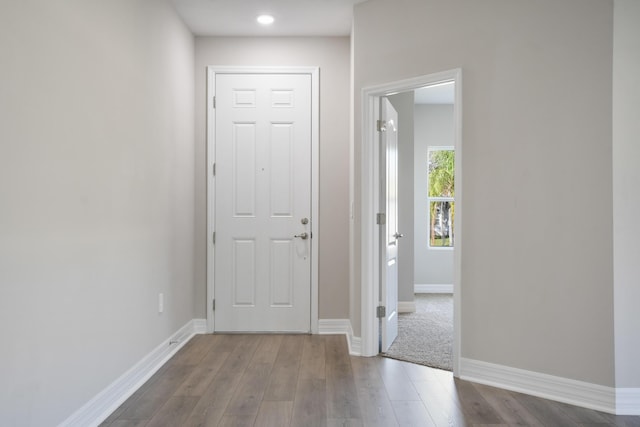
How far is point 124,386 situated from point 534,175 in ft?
9.05

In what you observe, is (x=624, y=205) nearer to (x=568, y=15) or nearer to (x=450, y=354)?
(x=568, y=15)

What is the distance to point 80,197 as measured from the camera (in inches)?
95.1

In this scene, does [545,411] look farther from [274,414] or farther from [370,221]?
[370,221]

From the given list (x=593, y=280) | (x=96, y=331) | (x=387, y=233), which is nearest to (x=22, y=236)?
(x=96, y=331)

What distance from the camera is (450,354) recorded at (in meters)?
3.86

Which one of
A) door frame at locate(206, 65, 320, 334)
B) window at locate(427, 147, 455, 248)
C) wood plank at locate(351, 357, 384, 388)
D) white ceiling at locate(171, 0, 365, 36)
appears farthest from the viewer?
window at locate(427, 147, 455, 248)

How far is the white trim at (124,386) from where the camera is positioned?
2462 millimetres

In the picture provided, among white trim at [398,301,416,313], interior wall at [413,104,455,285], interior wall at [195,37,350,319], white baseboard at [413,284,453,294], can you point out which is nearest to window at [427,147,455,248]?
interior wall at [413,104,455,285]

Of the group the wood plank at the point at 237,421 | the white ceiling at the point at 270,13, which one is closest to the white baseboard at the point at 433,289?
the white ceiling at the point at 270,13

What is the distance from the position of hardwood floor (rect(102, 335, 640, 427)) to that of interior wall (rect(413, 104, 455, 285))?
11.6 feet

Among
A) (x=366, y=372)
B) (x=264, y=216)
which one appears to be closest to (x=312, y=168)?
(x=264, y=216)

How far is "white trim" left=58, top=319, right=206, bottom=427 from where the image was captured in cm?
246

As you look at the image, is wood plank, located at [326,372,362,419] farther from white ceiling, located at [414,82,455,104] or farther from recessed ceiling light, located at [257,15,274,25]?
white ceiling, located at [414,82,455,104]

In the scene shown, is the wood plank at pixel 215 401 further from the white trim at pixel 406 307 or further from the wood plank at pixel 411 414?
the white trim at pixel 406 307
